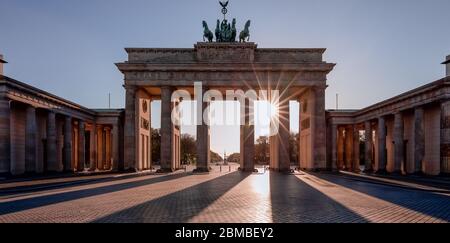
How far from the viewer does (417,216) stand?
13.2m

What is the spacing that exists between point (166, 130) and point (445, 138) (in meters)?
30.4

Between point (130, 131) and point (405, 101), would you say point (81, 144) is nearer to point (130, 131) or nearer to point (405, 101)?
point (130, 131)

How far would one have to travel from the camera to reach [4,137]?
33.9 meters

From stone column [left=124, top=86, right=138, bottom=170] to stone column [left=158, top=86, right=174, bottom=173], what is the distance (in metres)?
3.72

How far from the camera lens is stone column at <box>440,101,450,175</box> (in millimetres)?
33250

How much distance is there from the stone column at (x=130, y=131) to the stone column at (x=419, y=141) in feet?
105

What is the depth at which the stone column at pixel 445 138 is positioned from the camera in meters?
33.2

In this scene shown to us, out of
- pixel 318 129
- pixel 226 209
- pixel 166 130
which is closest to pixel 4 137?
pixel 166 130

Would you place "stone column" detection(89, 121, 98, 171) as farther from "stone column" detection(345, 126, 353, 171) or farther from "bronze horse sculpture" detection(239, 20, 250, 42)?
"stone column" detection(345, 126, 353, 171)

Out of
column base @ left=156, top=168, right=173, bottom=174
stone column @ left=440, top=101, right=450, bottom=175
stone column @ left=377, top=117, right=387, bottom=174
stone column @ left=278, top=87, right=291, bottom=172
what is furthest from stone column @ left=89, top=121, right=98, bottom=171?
stone column @ left=440, top=101, right=450, bottom=175

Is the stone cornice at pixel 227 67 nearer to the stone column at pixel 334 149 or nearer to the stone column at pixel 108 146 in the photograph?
the stone column at pixel 334 149
